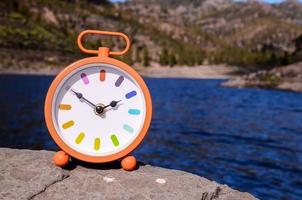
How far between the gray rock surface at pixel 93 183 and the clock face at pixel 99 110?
38 cm

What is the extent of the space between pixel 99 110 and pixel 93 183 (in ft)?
3.46

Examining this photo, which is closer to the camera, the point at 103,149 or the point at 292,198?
the point at 103,149

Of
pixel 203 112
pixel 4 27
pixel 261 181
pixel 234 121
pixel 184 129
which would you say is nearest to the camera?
pixel 261 181

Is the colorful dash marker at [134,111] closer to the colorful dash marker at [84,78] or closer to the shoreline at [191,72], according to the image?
the colorful dash marker at [84,78]

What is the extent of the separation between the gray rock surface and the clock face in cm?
38

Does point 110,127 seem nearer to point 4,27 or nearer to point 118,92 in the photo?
point 118,92

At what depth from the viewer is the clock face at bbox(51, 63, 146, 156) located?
6297 mm

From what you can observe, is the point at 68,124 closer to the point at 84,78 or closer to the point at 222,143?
the point at 84,78

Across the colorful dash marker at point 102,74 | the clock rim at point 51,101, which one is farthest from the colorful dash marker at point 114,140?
the colorful dash marker at point 102,74

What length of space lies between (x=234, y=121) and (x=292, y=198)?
1818 cm

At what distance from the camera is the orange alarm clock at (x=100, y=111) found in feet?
20.5

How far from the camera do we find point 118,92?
642 cm

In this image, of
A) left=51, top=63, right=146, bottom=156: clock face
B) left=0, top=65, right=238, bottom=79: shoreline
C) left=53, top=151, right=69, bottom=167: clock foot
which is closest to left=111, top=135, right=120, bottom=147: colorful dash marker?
left=51, top=63, right=146, bottom=156: clock face

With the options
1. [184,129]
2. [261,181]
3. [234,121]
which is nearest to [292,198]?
[261,181]
